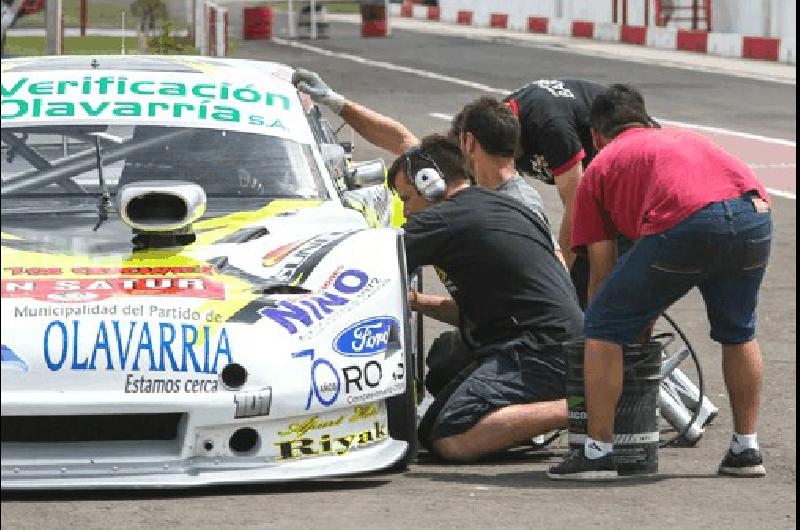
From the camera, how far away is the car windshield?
793cm

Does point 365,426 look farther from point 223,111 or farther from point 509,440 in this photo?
point 223,111

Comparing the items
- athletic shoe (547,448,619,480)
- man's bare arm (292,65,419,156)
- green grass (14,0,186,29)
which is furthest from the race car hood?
green grass (14,0,186,29)

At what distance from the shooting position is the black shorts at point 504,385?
7715 millimetres

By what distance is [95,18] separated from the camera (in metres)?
28.1

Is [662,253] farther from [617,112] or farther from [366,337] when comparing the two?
[366,337]

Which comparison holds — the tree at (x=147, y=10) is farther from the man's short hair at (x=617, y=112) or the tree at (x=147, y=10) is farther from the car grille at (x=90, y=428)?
the car grille at (x=90, y=428)

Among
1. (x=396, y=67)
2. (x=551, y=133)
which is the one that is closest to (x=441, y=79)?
(x=396, y=67)

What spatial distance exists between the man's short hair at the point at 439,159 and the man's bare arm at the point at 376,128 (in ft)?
3.42

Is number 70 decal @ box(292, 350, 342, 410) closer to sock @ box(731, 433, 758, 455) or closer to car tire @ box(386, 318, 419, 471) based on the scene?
car tire @ box(386, 318, 419, 471)

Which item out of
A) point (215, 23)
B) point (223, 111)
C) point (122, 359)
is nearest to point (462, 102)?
point (215, 23)

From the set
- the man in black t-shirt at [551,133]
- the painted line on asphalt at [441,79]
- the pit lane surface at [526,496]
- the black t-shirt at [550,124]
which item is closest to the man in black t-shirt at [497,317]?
the pit lane surface at [526,496]

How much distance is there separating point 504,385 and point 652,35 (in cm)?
3536

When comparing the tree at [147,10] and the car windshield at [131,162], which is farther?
the tree at [147,10]

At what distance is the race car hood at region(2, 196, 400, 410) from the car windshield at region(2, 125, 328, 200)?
1.79 feet
